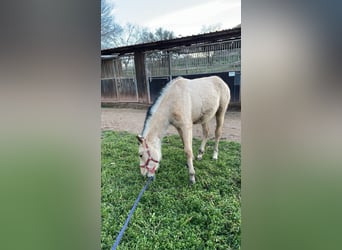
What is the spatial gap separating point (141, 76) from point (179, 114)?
25 cm

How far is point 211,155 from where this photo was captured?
1.21 meters

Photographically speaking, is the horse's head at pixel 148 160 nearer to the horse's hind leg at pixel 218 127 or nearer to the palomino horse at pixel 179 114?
the palomino horse at pixel 179 114

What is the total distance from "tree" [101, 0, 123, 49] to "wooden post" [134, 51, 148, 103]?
0.11 m

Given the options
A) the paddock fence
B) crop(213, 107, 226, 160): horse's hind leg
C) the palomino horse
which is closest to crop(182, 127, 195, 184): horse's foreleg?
the palomino horse

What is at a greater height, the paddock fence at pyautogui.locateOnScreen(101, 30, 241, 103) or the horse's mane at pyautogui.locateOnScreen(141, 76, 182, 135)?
the paddock fence at pyautogui.locateOnScreen(101, 30, 241, 103)

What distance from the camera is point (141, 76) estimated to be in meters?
1.29

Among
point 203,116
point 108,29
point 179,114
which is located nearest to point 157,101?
point 179,114

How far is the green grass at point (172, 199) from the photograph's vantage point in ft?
3.82

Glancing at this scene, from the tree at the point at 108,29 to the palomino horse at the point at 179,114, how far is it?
311mm

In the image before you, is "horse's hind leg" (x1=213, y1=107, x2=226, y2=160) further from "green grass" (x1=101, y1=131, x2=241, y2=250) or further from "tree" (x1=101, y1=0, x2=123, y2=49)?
"tree" (x1=101, y1=0, x2=123, y2=49)

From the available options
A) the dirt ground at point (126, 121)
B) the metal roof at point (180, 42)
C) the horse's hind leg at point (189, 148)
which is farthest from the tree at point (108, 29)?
the horse's hind leg at point (189, 148)

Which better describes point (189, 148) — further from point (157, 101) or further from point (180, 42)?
point (180, 42)

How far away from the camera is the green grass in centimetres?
117

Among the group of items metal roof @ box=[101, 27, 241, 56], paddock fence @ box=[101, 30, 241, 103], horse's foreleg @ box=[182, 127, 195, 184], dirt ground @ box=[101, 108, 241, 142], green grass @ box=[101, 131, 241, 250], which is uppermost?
metal roof @ box=[101, 27, 241, 56]
